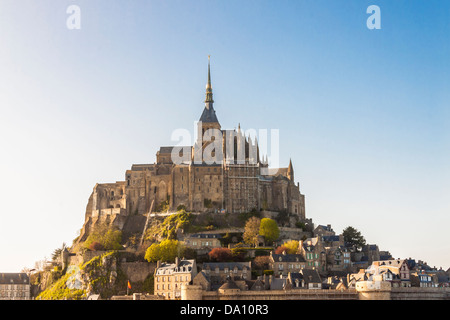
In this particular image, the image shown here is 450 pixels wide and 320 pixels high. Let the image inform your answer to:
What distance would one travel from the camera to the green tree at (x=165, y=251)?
93812 mm

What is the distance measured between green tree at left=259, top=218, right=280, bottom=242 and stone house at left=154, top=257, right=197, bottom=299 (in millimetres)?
15555

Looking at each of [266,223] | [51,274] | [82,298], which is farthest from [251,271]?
[51,274]

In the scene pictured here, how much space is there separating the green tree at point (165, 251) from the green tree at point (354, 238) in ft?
74.0

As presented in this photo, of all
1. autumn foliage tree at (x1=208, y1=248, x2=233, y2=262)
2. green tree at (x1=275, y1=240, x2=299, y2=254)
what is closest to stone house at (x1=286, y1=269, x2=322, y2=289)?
green tree at (x1=275, y1=240, x2=299, y2=254)

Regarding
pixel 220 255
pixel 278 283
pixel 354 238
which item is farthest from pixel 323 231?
pixel 278 283

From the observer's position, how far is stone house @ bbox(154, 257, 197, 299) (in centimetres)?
8544

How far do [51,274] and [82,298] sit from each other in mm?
11630

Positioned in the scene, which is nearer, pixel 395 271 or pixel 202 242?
pixel 395 271

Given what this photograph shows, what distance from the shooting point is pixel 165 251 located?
94.4 metres

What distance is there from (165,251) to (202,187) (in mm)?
17084

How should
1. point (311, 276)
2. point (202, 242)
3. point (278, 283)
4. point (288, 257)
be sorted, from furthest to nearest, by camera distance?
1. point (202, 242)
2. point (288, 257)
3. point (311, 276)
4. point (278, 283)

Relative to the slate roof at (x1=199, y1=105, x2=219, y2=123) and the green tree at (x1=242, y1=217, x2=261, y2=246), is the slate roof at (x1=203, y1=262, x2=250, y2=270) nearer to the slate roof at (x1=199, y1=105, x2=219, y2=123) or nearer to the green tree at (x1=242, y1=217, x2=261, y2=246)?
the green tree at (x1=242, y1=217, x2=261, y2=246)

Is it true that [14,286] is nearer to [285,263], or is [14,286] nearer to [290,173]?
[285,263]
